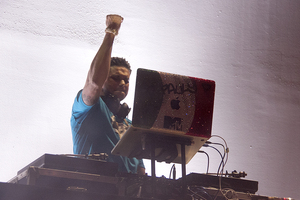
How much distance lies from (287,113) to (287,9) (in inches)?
40.8

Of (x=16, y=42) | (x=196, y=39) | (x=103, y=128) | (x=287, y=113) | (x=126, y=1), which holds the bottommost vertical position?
(x=103, y=128)

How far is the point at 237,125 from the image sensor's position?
2633 millimetres

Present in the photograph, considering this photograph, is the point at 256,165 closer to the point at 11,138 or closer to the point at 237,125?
the point at 237,125

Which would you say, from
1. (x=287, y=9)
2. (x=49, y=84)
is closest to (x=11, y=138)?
(x=49, y=84)

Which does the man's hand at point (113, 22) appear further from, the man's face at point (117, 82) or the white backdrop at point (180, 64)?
the white backdrop at point (180, 64)

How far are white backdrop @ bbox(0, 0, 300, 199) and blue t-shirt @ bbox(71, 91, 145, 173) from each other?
0.86 m

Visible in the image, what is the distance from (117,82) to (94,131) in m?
0.32

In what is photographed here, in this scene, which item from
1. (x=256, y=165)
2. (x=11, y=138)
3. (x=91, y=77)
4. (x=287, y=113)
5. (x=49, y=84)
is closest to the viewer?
(x=91, y=77)

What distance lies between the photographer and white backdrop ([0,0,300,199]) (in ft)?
7.14

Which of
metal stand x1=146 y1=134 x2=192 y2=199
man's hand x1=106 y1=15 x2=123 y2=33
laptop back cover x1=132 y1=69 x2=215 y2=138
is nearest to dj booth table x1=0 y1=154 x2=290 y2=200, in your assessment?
metal stand x1=146 y1=134 x2=192 y2=199

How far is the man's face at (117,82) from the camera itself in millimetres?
1562

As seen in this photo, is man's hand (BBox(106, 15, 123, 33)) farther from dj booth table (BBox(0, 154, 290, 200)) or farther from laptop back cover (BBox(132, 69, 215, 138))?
dj booth table (BBox(0, 154, 290, 200))

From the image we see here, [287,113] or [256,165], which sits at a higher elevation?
[287,113]

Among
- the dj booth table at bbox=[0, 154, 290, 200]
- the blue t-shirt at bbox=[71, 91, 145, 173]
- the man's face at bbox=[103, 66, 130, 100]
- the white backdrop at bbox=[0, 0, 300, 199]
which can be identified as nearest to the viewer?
the dj booth table at bbox=[0, 154, 290, 200]
